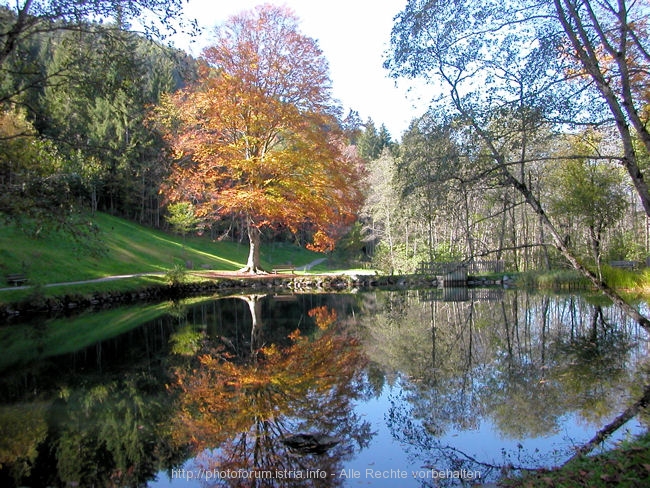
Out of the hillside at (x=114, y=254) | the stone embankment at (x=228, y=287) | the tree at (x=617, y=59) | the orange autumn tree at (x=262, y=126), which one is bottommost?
the stone embankment at (x=228, y=287)

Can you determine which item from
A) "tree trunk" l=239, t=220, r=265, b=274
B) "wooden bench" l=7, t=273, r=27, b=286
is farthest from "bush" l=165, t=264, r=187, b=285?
"wooden bench" l=7, t=273, r=27, b=286

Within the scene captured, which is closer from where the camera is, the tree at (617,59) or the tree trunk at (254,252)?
the tree at (617,59)

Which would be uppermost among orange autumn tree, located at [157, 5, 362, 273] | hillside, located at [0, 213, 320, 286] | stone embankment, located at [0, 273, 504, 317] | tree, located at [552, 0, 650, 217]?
orange autumn tree, located at [157, 5, 362, 273]

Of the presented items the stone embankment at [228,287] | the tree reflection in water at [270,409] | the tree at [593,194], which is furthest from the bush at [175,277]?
the tree at [593,194]

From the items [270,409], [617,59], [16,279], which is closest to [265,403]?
[270,409]

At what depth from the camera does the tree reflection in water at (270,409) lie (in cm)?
588

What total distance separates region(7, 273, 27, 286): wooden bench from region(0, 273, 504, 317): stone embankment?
2.55 meters

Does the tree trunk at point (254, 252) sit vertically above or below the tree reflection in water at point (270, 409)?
above

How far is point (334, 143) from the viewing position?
29125 mm

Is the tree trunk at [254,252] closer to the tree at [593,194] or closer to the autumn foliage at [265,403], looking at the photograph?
the tree at [593,194]

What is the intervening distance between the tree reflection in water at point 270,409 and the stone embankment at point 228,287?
35.6ft

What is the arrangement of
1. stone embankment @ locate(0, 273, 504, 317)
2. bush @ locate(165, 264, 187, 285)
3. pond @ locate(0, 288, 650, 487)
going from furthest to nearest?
1. bush @ locate(165, 264, 187, 285)
2. stone embankment @ locate(0, 273, 504, 317)
3. pond @ locate(0, 288, 650, 487)

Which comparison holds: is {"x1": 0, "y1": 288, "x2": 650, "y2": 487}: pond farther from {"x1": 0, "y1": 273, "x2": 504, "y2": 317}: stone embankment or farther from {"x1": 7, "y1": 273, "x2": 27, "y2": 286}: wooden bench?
{"x1": 7, "y1": 273, "x2": 27, "y2": 286}: wooden bench

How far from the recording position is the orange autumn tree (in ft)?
85.4
